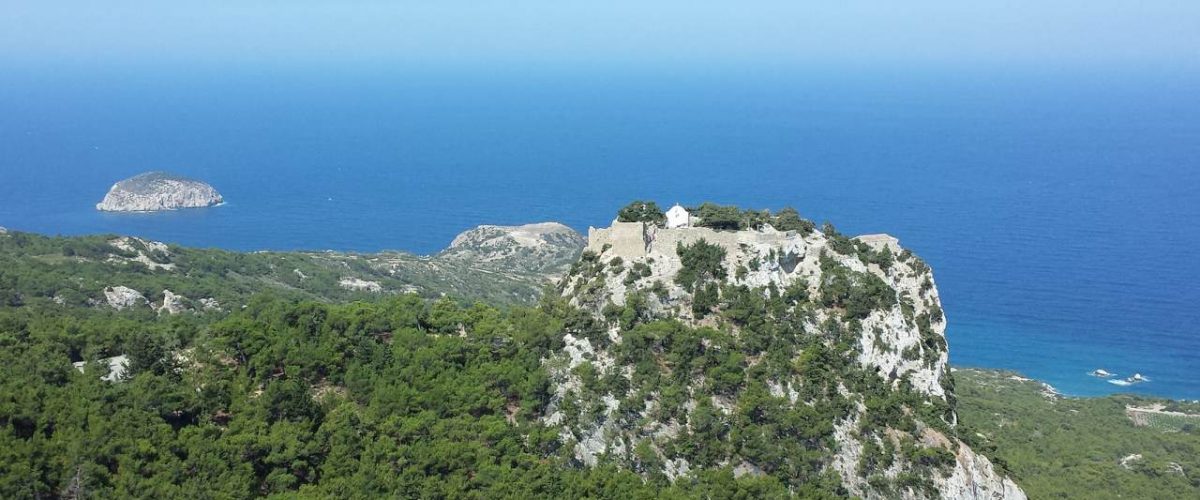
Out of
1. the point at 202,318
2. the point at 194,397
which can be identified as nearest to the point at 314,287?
the point at 202,318

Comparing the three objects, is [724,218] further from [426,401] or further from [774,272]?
[426,401]

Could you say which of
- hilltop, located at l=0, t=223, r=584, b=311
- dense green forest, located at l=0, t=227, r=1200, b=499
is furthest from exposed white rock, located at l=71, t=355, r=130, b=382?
hilltop, located at l=0, t=223, r=584, b=311

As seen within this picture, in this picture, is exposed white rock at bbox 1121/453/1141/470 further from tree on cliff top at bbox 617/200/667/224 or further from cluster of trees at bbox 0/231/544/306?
cluster of trees at bbox 0/231/544/306

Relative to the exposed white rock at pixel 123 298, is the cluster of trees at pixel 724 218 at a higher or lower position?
higher

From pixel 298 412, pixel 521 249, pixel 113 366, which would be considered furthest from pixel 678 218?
pixel 521 249

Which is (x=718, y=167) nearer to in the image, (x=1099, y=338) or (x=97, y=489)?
(x=1099, y=338)

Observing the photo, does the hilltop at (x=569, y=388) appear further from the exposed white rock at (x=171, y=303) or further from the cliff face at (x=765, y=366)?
the exposed white rock at (x=171, y=303)

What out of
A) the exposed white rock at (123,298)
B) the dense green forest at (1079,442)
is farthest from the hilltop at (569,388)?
the exposed white rock at (123,298)
